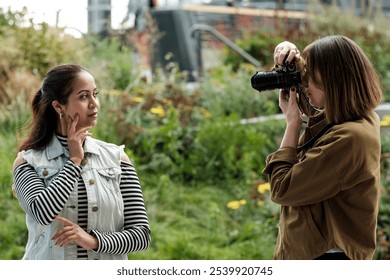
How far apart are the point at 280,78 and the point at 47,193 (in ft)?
2.35

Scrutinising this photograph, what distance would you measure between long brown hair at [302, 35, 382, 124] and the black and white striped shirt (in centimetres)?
57

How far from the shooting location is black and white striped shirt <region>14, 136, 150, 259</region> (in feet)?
6.35

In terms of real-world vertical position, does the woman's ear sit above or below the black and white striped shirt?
above

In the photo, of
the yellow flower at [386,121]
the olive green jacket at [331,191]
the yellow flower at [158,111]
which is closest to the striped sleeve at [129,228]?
the olive green jacket at [331,191]

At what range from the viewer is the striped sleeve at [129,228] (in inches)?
78.1

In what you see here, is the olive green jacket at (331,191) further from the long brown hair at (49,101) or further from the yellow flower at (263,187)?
the yellow flower at (263,187)

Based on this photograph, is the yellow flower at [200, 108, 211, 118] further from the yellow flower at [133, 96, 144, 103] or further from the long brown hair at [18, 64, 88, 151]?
the long brown hair at [18, 64, 88, 151]

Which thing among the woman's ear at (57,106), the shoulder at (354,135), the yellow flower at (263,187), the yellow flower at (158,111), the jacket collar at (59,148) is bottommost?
the yellow flower at (263,187)

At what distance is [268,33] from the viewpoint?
764 centimetres

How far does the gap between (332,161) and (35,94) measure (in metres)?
0.83

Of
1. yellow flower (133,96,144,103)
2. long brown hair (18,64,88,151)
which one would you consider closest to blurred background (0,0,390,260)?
yellow flower (133,96,144,103)

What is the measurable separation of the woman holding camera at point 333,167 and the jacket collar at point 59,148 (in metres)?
0.47

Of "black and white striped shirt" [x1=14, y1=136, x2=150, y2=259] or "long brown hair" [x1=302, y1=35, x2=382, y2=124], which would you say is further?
"long brown hair" [x1=302, y1=35, x2=382, y2=124]

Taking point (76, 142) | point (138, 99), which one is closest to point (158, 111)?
point (138, 99)
